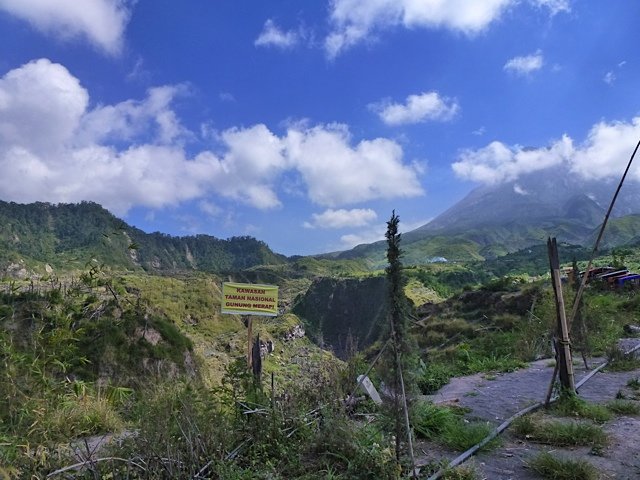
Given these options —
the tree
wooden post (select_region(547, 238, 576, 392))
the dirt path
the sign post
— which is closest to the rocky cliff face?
the dirt path

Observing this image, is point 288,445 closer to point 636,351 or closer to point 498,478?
point 498,478

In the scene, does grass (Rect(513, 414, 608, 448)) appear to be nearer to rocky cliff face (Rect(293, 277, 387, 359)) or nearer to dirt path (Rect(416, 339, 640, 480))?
dirt path (Rect(416, 339, 640, 480))

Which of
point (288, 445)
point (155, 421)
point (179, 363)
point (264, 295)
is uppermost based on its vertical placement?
point (264, 295)

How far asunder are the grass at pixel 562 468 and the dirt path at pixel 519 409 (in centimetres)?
9

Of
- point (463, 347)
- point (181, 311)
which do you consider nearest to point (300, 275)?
point (181, 311)

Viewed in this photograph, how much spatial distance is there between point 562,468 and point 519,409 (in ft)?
8.41

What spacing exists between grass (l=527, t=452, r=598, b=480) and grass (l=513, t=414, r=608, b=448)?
0.81 meters

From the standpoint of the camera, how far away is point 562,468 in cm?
371

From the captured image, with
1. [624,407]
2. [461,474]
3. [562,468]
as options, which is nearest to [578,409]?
[624,407]

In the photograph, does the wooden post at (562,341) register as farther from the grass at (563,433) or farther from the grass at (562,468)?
the grass at (562,468)

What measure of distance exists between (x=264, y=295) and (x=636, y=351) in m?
8.72

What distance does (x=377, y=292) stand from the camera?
345 ft

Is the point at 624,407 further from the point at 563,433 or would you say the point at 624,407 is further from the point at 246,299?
the point at 246,299

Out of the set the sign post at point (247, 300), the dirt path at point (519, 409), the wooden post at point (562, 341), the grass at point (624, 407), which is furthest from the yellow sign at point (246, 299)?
the grass at point (624, 407)
